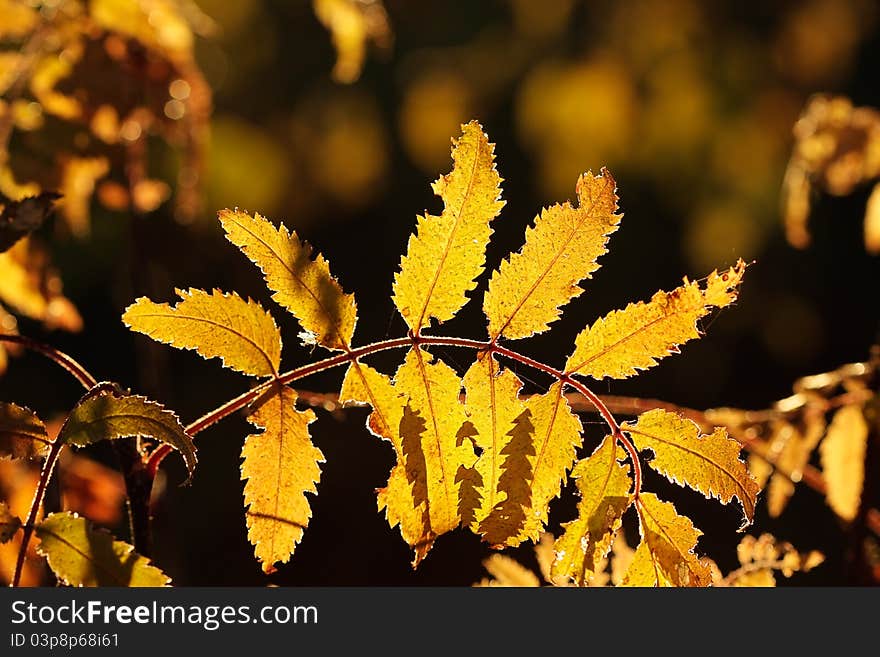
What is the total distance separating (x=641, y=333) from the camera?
1064 millimetres

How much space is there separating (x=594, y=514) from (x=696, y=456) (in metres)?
0.13

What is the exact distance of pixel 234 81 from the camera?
7371 millimetres

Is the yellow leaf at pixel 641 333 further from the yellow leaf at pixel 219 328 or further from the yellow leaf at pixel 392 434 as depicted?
the yellow leaf at pixel 219 328

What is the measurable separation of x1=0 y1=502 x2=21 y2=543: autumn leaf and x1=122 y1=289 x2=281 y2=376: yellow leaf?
22 centimetres

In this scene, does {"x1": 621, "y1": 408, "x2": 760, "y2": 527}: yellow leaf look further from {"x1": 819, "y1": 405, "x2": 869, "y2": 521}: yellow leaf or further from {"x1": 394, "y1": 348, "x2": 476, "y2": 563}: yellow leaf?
{"x1": 819, "y1": 405, "x2": 869, "y2": 521}: yellow leaf

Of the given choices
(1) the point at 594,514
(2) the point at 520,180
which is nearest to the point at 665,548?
(1) the point at 594,514

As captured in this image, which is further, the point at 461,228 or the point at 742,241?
the point at 742,241

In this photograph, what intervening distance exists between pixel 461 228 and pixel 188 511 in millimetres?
5289

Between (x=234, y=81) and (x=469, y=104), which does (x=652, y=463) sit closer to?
(x=469, y=104)

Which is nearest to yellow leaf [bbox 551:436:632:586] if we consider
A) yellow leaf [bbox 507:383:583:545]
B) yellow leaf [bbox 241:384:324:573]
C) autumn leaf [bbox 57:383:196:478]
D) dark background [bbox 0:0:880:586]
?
yellow leaf [bbox 507:383:583:545]

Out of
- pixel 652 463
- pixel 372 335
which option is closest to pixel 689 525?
pixel 652 463

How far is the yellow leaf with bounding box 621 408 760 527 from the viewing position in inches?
39.8

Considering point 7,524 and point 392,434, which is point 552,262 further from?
point 7,524

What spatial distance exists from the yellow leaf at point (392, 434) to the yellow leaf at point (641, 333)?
0.21 metres
